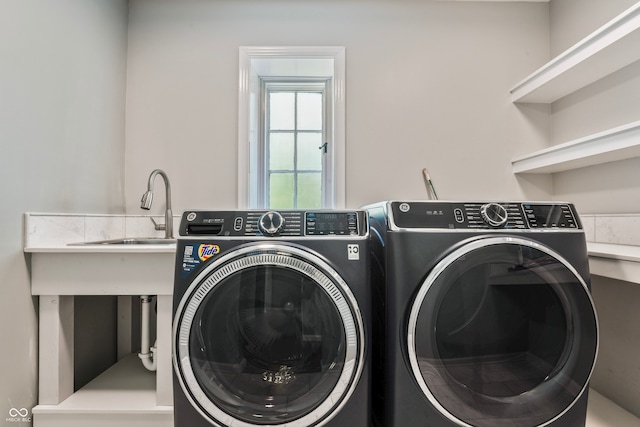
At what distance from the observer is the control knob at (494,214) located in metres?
1.03

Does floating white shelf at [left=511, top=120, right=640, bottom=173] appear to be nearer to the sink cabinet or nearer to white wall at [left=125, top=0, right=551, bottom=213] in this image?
white wall at [left=125, top=0, right=551, bottom=213]

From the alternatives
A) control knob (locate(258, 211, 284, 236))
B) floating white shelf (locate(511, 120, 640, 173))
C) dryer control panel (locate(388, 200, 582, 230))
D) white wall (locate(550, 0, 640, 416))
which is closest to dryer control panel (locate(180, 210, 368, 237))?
control knob (locate(258, 211, 284, 236))

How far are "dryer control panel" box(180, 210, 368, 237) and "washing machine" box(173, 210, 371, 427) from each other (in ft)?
0.14

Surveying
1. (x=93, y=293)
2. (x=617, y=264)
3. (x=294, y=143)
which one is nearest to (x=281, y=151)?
(x=294, y=143)

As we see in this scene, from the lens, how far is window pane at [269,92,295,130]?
2248mm

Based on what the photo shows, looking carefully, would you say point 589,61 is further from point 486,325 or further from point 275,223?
point 275,223

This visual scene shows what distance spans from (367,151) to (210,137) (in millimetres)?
973

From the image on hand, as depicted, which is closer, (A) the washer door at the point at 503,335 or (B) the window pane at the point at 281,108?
(A) the washer door at the point at 503,335

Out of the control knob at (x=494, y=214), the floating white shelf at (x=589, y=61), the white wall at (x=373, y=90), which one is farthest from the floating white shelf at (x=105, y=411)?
the floating white shelf at (x=589, y=61)

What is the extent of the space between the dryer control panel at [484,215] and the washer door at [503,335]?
8 centimetres

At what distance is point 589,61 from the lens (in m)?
1.42

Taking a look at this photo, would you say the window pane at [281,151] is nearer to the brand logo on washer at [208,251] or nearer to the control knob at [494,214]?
the brand logo on washer at [208,251]

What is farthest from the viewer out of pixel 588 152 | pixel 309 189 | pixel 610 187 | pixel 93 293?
pixel 309 189

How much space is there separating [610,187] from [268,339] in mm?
1720
